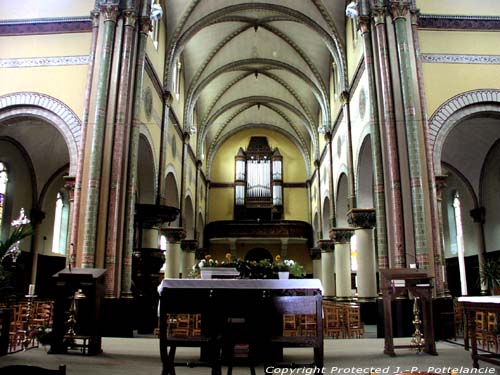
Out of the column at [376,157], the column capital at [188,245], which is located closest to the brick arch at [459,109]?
the column at [376,157]

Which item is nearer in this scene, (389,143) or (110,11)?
(389,143)

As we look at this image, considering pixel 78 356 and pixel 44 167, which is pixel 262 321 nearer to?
pixel 78 356

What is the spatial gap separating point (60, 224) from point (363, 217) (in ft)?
42.8

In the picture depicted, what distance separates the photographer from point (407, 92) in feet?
38.7

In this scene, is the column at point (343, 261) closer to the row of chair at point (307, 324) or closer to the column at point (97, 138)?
the row of chair at point (307, 324)

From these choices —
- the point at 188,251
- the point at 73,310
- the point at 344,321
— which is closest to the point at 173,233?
the point at 188,251

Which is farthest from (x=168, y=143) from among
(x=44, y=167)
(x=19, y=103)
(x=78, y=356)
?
(x=78, y=356)

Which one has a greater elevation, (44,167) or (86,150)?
(44,167)

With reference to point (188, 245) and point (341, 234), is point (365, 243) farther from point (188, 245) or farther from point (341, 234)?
point (188, 245)

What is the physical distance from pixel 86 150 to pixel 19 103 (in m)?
2.70

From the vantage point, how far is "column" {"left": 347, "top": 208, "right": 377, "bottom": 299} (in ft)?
50.6

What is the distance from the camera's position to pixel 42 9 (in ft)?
45.4

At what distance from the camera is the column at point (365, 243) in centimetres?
1542

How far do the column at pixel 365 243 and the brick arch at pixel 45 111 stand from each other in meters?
8.81
